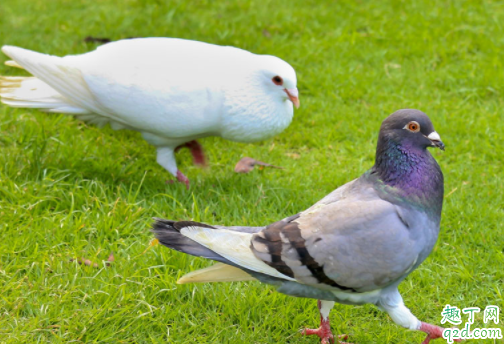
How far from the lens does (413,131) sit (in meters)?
2.89

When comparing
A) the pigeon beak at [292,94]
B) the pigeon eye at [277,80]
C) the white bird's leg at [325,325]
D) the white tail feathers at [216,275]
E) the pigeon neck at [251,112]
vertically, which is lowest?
the white bird's leg at [325,325]

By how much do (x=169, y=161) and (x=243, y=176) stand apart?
0.57m

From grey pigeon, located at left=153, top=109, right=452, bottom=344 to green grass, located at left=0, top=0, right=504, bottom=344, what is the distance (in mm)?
453

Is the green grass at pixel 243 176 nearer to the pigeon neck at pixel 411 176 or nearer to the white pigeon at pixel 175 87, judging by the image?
the white pigeon at pixel 175 87

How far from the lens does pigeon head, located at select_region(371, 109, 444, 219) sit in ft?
9.31

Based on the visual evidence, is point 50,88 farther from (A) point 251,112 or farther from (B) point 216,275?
(B) point 216,275

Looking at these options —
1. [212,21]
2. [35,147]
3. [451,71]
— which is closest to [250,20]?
[212,21]

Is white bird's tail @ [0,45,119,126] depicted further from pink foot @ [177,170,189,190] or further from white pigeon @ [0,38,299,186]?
pink foot @ [177,170,189,190]

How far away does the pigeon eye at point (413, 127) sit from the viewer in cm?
288

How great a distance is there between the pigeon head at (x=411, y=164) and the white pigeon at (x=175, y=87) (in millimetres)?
1253

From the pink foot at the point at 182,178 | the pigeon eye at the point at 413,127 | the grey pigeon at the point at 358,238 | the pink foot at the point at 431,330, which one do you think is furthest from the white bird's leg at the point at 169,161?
the pink foot at the point at 431,330

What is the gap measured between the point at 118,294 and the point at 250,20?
4330 millimetres

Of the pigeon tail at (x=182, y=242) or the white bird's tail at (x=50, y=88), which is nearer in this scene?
the pigeon tail at (x=182, y=242)

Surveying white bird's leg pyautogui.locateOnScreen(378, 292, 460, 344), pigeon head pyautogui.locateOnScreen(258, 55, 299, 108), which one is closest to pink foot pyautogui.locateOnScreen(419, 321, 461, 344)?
white bird's leg pyautogui.locateOnScreen(378, 292, 460, 344)
